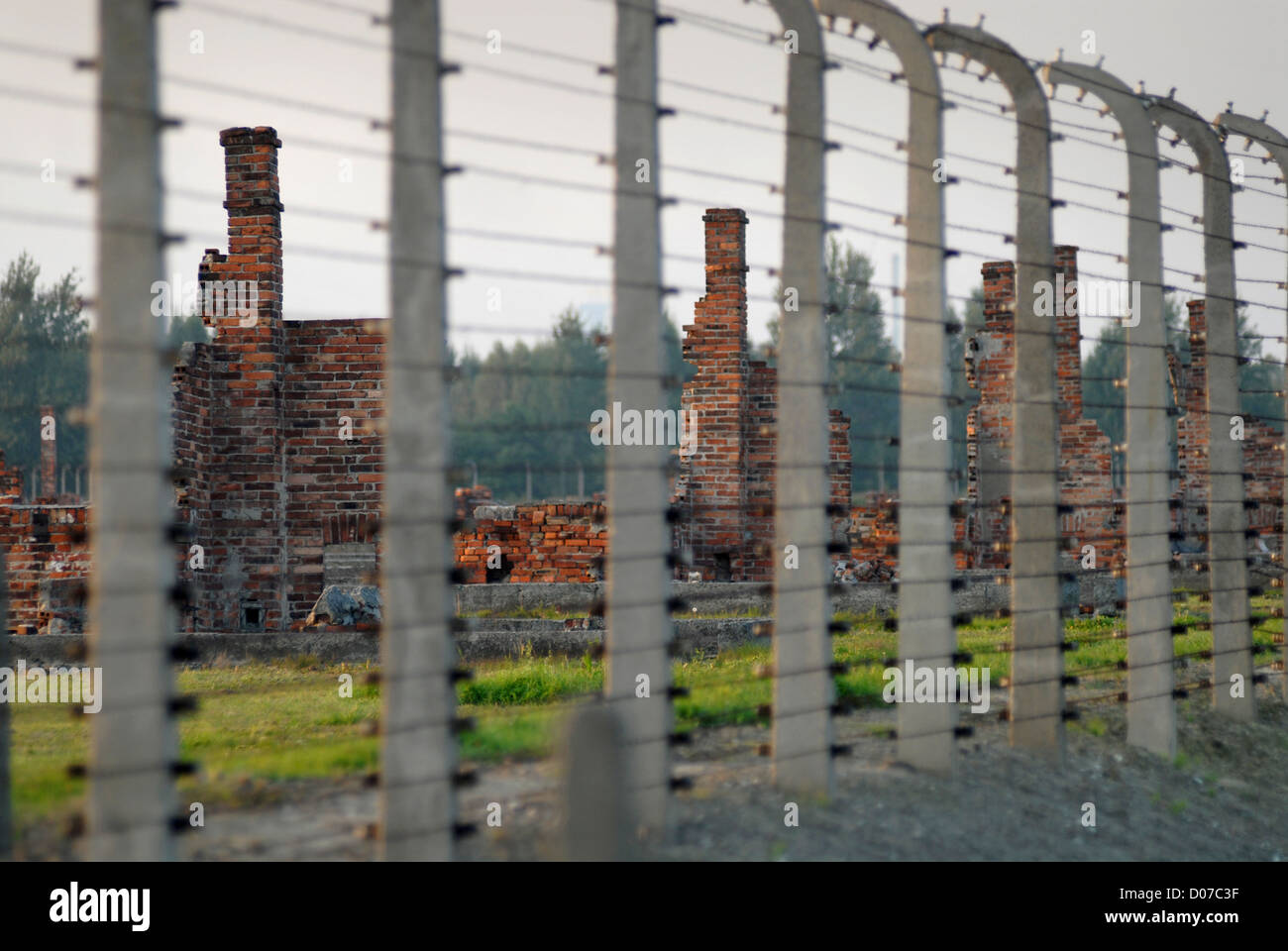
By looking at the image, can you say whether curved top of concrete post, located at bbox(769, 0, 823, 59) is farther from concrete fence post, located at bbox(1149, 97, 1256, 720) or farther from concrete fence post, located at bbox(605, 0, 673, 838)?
concrete fence post, located at bbox(1149, 97, 1256, 720)

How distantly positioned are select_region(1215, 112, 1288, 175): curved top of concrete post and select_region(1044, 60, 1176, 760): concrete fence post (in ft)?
3.88

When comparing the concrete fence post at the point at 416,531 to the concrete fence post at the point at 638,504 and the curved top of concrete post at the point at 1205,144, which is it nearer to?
the concrete fence post at the point at 638,504

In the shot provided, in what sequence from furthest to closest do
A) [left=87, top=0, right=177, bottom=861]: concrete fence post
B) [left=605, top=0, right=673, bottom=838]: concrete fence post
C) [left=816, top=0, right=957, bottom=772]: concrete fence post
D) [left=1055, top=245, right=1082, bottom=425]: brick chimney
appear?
[left=1055, top=245, right=1082, bottom=425]: brick chimney, [left=816, top=0, right=957, bottom=772]: concrete fence post, [left=605, top=0, right=673, bottom=838]: concrete fence post, [left=87, top=0, right=177, bottom=861]: concrete fence post

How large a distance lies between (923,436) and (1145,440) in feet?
5.23

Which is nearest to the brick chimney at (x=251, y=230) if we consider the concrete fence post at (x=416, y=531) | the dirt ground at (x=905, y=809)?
the dirt ground at (x=905, y=809)

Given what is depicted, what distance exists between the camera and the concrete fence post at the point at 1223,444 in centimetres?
625

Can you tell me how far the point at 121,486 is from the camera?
262 cm

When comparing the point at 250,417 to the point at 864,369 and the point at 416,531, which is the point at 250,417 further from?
the point at 864,369

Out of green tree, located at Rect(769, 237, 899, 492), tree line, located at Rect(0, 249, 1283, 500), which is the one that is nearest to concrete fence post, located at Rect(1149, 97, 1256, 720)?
tree line, located at Rect(0, 249, 1283, 500)

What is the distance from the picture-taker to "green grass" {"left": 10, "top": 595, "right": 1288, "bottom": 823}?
13.4 feet
